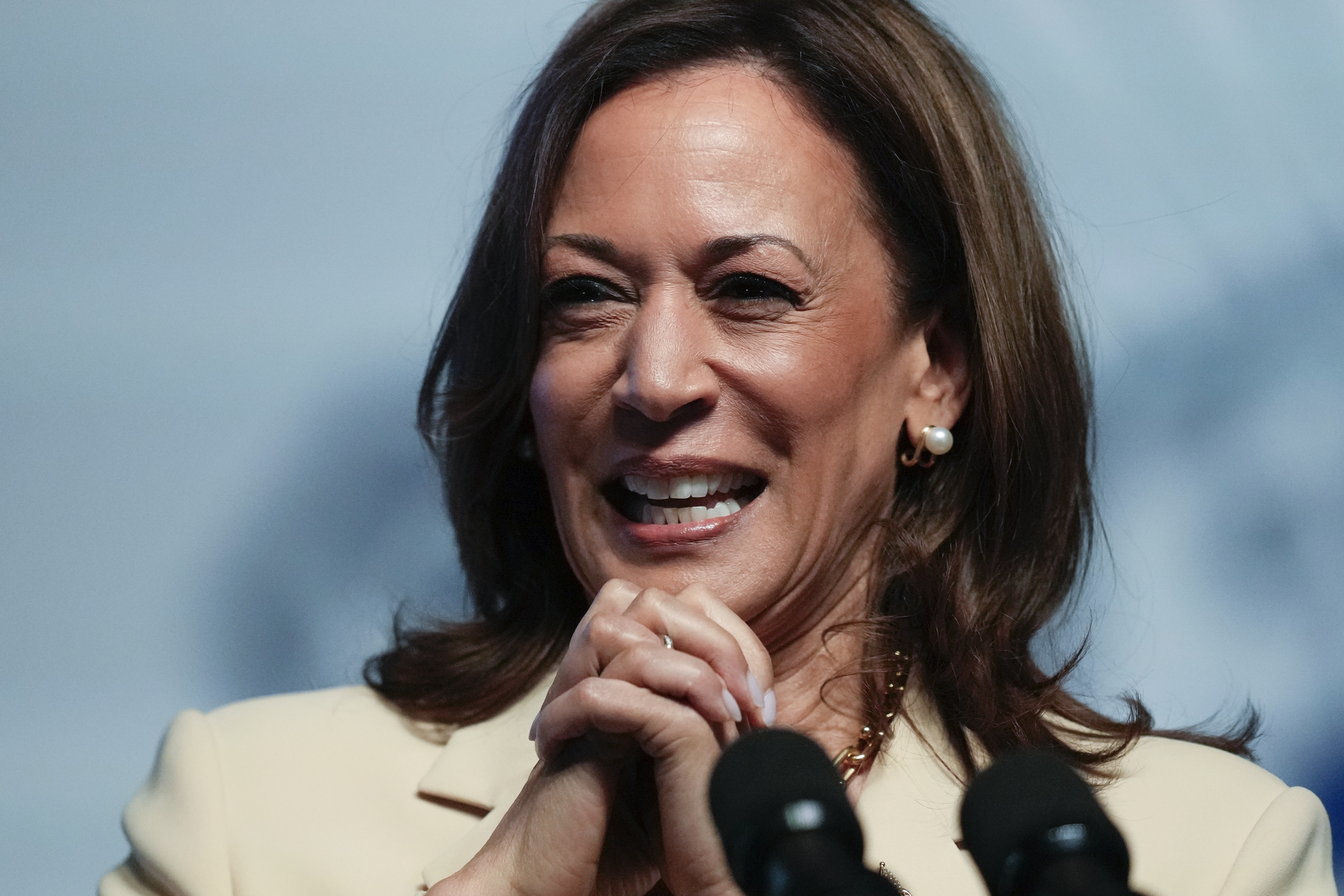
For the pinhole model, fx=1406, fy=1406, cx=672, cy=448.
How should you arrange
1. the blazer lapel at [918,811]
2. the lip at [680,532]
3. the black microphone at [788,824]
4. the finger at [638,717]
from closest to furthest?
the black microphone at [788,824], the finger at [638,717], the blazer lapel at [918,811], the lip at [680,532]

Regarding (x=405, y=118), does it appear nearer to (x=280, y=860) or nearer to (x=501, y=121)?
(x=501, y=121)

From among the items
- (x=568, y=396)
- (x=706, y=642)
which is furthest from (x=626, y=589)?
(x=568, y=396)

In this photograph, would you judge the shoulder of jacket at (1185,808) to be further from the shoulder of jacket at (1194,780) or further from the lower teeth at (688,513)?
the lower teeth at (688,513)

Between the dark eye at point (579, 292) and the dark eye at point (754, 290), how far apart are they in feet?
0.56

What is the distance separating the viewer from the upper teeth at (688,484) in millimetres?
2154

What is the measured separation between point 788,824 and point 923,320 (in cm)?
158

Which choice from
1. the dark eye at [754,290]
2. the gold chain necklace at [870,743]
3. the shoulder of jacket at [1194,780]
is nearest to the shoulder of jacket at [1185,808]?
the shoulder of jacket at [1194,780]

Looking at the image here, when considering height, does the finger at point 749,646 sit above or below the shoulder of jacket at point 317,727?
above

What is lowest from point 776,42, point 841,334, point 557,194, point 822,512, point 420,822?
point 420,822

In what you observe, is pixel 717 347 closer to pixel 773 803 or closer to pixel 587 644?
pixel 587 644

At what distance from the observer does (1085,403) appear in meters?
2.53

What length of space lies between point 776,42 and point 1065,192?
96 cm

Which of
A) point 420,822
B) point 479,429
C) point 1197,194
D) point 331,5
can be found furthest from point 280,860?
point 1197,194

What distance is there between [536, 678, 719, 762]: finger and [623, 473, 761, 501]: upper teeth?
19.1 inches
